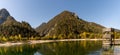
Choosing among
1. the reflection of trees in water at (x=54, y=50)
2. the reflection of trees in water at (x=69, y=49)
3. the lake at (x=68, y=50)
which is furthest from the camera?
the reflection of trees in water at (x=54, y=50)

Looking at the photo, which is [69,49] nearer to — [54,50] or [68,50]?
[68,50]

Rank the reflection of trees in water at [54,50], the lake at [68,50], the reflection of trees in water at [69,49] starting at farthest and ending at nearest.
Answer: the reflection of trees in water at [54,50], the reflection of trees in water at [69,49], the lake at [68,50]

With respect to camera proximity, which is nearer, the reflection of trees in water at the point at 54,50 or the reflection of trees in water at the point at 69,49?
the reflection of trees in water at the point at 69,49

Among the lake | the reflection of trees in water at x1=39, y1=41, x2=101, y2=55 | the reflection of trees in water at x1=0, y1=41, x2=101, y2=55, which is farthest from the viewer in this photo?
the reflection of trees in water at x1=0, y1=41, x2=101, y2=55

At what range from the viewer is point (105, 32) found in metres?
81.6

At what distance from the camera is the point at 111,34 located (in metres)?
80.6

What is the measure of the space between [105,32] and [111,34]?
7.43 ft

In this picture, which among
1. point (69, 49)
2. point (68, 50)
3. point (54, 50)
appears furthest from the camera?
point (69, 49)

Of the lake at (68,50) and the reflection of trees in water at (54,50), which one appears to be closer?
the lake at (68,50)

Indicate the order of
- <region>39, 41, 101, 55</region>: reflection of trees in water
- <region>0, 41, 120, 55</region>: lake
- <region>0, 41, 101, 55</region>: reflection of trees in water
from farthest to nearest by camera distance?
<region>0, 41, 101, 55</region>: reflection of trees in water
<region>39, 41, 101, 55</region>: reflection of trees in water
<region>0, 41, 120, 55</region>: lake

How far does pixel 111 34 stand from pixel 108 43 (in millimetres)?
3443

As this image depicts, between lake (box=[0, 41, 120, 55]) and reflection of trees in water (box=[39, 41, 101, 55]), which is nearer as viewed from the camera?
lake (box=[0, 41, 120, 55])

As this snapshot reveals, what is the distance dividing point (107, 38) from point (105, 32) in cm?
222

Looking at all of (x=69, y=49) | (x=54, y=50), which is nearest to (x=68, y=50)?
(x=69, y=49)
